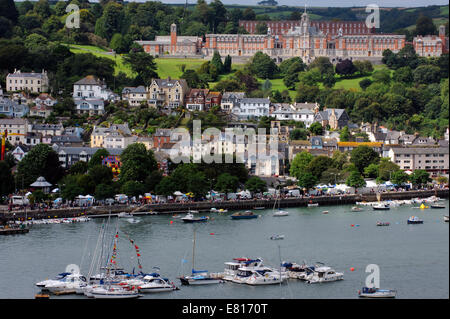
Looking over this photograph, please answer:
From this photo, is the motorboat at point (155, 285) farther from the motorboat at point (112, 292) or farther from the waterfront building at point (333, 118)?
the waterfront building at point (333, 118)

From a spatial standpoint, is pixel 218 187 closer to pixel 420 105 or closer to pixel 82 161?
pixel 82 161

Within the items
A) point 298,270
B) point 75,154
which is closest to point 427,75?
point 75,154

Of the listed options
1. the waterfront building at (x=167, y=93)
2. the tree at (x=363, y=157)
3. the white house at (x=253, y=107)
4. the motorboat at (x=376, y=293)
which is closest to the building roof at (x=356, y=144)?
the tree at (x=363, y=157)

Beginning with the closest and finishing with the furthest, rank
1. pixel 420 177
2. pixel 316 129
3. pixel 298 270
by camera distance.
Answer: pixel 298 270 → pixel 420 177 → pixel 316 129

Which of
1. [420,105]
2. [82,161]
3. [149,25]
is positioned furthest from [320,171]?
[149,25]

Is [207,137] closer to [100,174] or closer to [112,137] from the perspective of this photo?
[112,137]
